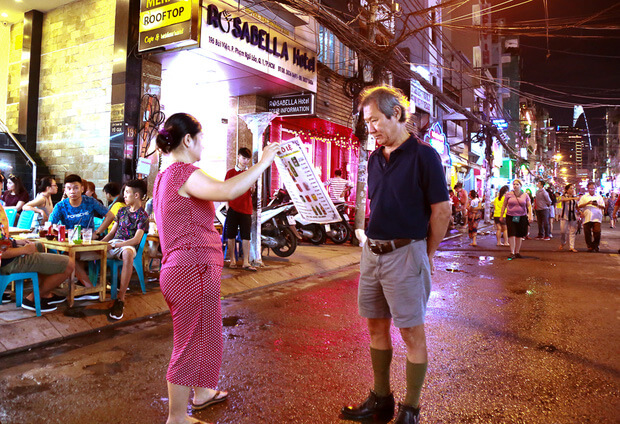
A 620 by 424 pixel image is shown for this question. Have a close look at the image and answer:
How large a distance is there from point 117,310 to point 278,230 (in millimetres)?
4810

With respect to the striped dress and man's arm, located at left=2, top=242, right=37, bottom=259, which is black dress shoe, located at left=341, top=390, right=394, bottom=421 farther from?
man's arm, located at left=2, top=242, right=37, bottom=259

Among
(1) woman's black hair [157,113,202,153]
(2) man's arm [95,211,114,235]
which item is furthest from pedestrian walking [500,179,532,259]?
(1) woman's black hair [157,113,202,153]

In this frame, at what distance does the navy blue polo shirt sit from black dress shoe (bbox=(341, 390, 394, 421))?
105cm

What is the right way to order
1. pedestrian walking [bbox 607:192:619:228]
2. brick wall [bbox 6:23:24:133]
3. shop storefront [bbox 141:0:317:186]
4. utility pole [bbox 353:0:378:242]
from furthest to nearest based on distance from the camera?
pedestrian walking [bbox 607:192:619:228], brick wall [bbox 6:23:24:133], utility pole [bbox 353:0:378:242], shop storefront [bbox 141:0:317:186]

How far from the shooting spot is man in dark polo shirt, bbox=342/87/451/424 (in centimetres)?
257

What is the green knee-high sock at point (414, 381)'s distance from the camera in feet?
8.55

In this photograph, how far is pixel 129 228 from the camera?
5.88 meters

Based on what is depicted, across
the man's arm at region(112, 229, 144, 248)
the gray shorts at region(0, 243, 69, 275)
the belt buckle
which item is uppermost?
the belt buckle

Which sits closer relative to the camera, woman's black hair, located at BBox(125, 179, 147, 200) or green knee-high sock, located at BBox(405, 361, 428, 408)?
green knee-high sock, located at BBox(405, 361, 428, 408)

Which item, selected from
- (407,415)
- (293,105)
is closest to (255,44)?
(293,105)

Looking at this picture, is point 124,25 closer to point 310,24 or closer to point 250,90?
point 250,90

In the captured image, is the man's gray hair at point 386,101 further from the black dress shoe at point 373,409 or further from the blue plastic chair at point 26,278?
the blue plastic chair at point 26,278

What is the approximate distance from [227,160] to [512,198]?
7.76m

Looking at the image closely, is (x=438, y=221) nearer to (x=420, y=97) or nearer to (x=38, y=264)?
(x=38, y=264)
